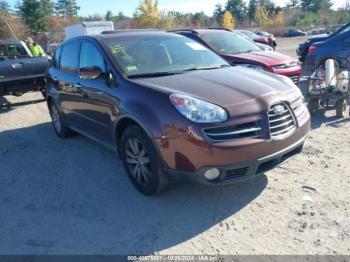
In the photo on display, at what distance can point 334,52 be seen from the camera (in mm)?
9258

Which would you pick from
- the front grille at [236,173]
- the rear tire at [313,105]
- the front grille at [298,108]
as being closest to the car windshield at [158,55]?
the front grille at [298,108]

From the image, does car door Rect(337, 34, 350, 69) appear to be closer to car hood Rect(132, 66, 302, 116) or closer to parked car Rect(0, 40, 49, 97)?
car hood Rect(132, 66, 302, 116)

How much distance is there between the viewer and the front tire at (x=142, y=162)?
12.3 ft

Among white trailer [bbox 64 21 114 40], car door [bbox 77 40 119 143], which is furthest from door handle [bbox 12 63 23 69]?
white trailer [bbox 64 21 114 40]

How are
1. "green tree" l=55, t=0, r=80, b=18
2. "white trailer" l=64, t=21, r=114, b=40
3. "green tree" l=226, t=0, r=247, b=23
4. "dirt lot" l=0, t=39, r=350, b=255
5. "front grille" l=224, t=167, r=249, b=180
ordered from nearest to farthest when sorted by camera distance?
"dirt lot" l=0, t=39, r=350, b=255 → "front grille" l=224, t=167, r=249, b=180 → "white trailer" l=64, t=21, r=114, b=40 → "green tree" l=55, t=0, r=80, b=18 → "green tree" l=226, t=0, r=247, b=23

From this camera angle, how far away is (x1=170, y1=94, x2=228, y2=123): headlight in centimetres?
339

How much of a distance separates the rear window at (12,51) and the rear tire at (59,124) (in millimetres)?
4408

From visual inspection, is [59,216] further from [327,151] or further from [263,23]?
[263,23]

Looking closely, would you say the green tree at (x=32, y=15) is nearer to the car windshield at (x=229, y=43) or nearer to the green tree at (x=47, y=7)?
the green tree at (x=47, y=7)

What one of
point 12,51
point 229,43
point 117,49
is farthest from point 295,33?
point 117,49

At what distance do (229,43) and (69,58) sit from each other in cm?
448

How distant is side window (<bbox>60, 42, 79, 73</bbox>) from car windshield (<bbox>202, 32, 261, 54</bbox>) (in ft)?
12.7

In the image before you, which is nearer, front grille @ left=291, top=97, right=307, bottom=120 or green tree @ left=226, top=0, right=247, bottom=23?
front grille @ left=291, top=97, right=307, bottom=120

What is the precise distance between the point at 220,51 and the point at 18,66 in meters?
5.31
